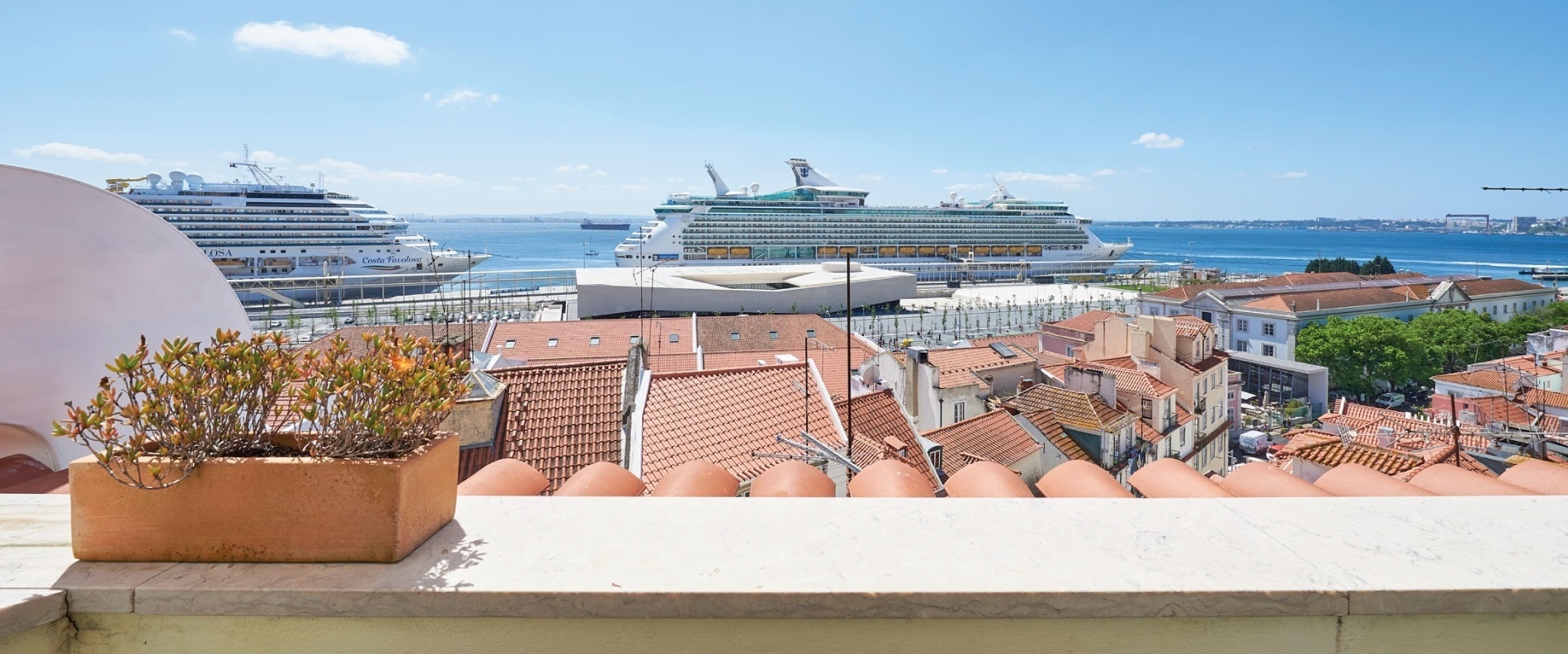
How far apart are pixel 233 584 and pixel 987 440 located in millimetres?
8862

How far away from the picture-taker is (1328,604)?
1218 millimetres

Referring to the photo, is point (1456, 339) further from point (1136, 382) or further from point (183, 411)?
point (183, 411)

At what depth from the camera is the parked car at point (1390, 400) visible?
23.0 metres

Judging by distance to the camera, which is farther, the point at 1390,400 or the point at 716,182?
the point at 716,182

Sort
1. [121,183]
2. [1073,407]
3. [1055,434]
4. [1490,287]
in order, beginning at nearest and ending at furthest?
[1055,434] < [1073,407] < [1490,287] < [121,183]

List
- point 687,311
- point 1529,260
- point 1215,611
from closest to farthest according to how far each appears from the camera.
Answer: point 1215,611 → point 687,311 → point 1529,260

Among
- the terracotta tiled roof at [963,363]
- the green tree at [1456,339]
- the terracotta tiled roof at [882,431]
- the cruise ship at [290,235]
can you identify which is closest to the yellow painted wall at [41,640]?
the terracotta tiled roof at [882,431]

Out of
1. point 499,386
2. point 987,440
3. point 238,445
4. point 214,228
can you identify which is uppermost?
point 214,228

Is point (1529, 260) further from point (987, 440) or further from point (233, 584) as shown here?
point (233, 584)

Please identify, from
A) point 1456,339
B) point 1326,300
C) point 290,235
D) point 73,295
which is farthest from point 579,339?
point 290,235

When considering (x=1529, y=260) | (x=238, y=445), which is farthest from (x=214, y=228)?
(x=1529, y=260)

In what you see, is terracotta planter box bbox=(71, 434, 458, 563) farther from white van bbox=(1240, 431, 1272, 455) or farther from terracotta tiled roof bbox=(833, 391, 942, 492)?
white van bbox=(1240, 431, 1272, 455)

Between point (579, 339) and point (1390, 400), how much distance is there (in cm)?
2312

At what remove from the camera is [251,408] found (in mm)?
1390
